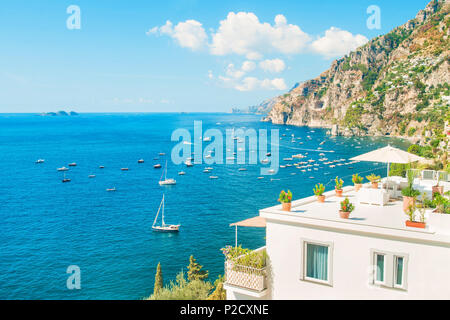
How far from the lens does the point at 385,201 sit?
43.2 feet

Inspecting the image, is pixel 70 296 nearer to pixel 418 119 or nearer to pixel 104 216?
pixel 104 216

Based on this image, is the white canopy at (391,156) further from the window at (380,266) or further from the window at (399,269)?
the window at (399,269)

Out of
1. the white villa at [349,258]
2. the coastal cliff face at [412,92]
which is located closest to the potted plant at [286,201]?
the white villa at [349,258]

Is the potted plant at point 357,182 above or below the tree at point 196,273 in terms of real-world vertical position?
above

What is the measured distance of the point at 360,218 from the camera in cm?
1107

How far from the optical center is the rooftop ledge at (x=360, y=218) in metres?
9.52

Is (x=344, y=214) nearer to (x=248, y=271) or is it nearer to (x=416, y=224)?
(x=416, y=224)

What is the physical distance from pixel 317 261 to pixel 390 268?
1.99 m

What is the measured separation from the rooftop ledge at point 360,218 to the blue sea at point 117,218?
24.7 m

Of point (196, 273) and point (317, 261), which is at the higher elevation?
point (317, 261)

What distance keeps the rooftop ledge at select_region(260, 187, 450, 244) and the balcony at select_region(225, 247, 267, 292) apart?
4.32ft

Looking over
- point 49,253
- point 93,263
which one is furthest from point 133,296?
point 49,253

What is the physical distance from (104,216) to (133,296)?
2545 cm

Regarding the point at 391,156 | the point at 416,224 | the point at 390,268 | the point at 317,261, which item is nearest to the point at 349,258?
the point at 317,261
